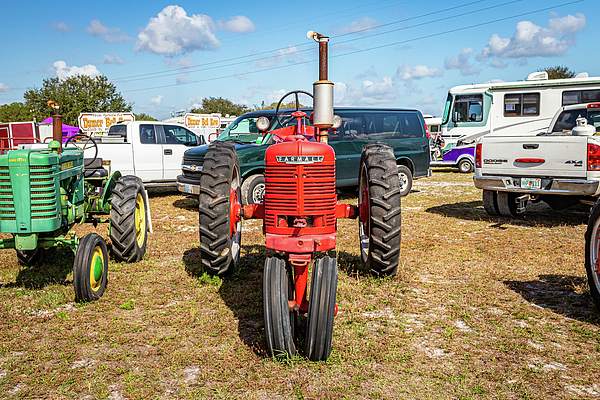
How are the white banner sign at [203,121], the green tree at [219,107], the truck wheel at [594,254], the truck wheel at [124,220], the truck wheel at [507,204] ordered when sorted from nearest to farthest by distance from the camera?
1. the truck wheel at [594,254]
2. the truck wheel at [124,220]
3. the truck wheel at [507,204]
4. the white banner sign at [203,121]
5. the green tree at [219,107]

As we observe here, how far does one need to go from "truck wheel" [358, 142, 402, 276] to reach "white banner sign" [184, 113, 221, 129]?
105 ft

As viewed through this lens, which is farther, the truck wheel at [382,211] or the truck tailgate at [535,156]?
the truck tailgate at [535,156]

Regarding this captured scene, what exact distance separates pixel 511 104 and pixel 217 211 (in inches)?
642

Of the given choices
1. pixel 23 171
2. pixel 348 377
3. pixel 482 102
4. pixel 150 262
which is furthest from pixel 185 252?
pixel 482 102

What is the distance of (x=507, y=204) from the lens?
8.80 m

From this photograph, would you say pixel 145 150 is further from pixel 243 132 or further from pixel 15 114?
pixel 15 114

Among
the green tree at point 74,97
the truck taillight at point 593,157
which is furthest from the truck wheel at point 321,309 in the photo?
the green tree at point 74,97

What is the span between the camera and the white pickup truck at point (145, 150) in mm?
11656

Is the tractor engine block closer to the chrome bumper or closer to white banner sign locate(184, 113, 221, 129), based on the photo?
the chrome bumper

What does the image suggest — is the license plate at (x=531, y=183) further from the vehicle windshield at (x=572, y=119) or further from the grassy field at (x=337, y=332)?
the vehicle windshield at (x=572, y=119)

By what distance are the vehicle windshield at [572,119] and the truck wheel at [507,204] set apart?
1.66 metres

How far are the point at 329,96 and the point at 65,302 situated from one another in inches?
128

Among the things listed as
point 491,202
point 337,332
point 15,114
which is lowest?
point 337,332

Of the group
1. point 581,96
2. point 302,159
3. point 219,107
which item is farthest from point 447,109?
point 219,107
